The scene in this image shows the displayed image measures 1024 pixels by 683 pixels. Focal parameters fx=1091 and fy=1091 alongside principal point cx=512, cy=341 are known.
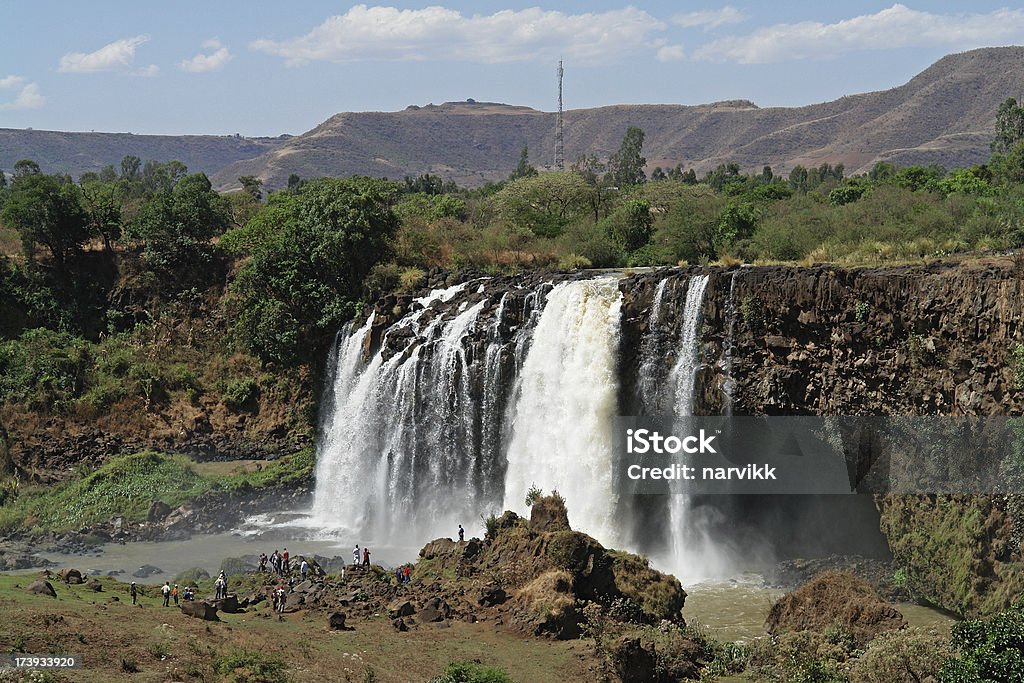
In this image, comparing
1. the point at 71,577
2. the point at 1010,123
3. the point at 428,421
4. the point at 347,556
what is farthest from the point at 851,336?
the point at 1010,123

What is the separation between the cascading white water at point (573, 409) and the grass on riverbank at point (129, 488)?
34.3 feet

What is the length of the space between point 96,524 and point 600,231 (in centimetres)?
2159

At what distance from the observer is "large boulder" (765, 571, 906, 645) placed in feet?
65.4

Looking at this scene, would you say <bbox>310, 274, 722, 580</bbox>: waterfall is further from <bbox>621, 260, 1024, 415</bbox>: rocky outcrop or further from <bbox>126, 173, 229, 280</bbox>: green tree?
<bbox>126, 173, 229, 280</bbox>: green tree

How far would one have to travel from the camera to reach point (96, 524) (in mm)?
33469

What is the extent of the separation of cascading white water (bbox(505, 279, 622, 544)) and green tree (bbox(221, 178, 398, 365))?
37.4ft

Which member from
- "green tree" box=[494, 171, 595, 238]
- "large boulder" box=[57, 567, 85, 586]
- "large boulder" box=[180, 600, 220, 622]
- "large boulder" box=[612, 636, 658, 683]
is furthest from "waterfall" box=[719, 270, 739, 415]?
"green tree" box=[494, 171, 595, 238]

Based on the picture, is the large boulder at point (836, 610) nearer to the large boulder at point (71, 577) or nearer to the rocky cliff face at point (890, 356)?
the rocky cliff face at point (890, 356)

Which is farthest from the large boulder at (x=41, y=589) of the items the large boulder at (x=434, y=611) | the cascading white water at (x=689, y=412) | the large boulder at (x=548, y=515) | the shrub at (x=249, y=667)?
the cascading white water at (x=689, y=412)

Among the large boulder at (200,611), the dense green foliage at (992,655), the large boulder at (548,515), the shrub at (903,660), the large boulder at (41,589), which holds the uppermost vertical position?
the dense green foliage at (992,655)

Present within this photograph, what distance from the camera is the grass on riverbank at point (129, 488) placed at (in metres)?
34.2

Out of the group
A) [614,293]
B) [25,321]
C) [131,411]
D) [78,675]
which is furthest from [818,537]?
[25,321]

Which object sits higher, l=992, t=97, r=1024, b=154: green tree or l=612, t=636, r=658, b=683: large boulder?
l=992, t=97, r=1024, b=154: green tree

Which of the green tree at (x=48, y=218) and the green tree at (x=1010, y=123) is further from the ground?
the green tree at (x=1010, y=123)
